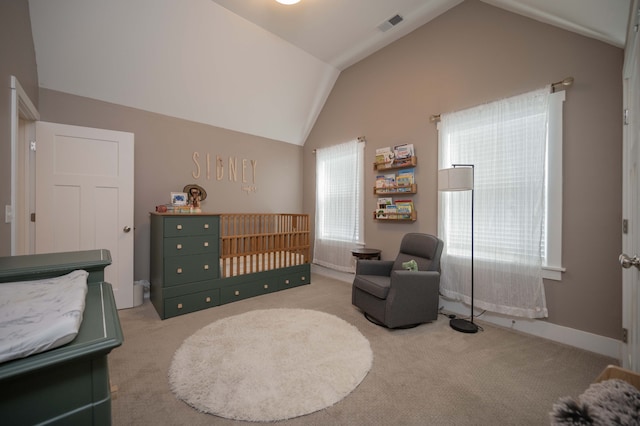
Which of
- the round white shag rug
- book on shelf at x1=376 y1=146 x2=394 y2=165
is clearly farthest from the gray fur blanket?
book on shelf at x1=376 y1=146 x2=394 y2=165

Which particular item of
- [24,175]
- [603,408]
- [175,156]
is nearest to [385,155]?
[175,156]

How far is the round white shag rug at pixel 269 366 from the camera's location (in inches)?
60.7

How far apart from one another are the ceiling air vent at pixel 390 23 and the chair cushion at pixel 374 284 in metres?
3.08

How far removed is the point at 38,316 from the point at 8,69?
2.47m

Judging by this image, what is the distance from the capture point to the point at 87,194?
9.41 feet

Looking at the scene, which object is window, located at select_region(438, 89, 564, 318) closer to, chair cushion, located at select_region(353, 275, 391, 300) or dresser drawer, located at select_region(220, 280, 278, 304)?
chair cushion, located at select_region(353, 275, 391, 300)

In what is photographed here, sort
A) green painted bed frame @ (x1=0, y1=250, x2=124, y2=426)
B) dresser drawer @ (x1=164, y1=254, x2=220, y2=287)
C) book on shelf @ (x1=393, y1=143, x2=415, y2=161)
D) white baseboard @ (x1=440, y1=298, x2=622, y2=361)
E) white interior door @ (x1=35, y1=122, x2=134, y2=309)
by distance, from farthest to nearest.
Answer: book on shelf @ (x1=393, y1=143, x2=415, y2=161)
dresser drawer @ (x1=164, y1=254, x2=220, y2=287)
white interior door @ (x1=35, y1=122, x2=134, y2=309)
white baseboard @ (x1=440, y1=298, x2=622, y2=361)
green painted bed frame @ (x1=0, y1=250, x2=124, y2=426)

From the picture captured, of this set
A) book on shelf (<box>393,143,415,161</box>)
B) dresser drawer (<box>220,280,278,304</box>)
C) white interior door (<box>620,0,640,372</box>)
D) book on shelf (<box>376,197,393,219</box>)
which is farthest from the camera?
book on shelf (<box>376,197,393,219</box>)

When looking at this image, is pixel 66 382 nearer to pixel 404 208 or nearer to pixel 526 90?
pixel 404 208

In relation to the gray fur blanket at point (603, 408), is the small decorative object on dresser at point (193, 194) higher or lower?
higher

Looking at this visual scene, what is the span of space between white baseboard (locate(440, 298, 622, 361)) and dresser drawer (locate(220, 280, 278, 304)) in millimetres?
2459

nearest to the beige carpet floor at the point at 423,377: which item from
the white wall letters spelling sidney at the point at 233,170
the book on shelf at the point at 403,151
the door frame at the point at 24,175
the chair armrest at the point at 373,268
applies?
the chair armrest at the point at 373,268

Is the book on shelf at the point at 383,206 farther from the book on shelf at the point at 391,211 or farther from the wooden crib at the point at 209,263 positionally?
the wooden crib at the point at 209,263

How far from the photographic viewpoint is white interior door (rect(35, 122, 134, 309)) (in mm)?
2678
